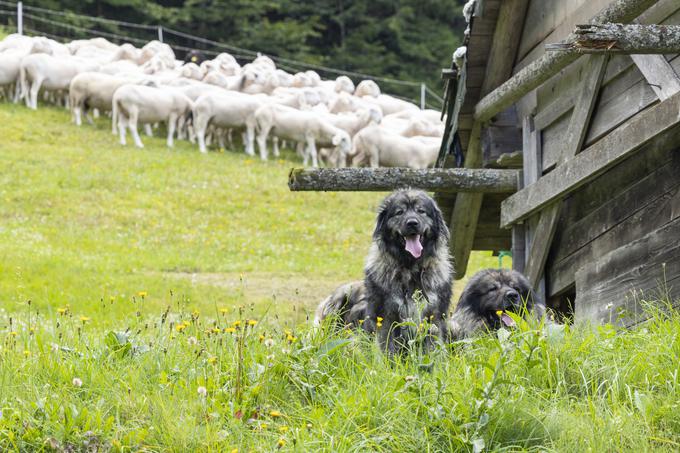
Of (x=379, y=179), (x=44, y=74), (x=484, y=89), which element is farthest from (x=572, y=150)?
(x=44, y=74)

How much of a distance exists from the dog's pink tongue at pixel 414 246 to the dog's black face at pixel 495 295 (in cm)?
83

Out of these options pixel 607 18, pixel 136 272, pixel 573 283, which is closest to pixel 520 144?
pixel 573 283

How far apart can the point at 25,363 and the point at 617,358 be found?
325 cm

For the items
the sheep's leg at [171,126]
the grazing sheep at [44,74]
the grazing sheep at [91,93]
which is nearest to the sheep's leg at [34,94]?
the grazing sheep at [44,74]

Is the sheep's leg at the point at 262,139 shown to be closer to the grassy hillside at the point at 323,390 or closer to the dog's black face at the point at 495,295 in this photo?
the dog's black face at the point at 495,295

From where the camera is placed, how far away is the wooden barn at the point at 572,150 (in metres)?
7.20

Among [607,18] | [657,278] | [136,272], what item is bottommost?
[136,272]

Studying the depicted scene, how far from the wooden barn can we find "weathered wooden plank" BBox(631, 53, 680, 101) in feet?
0.03

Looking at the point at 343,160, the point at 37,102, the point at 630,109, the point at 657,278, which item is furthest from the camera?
the point at 37,102

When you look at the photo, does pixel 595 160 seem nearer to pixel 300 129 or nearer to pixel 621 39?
pixel 621 39

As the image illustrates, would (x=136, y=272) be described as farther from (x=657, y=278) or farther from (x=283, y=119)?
(x=283, y=119)

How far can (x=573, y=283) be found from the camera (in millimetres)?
8922

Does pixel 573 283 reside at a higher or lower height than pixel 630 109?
lower

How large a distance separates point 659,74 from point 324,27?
43202 mm
